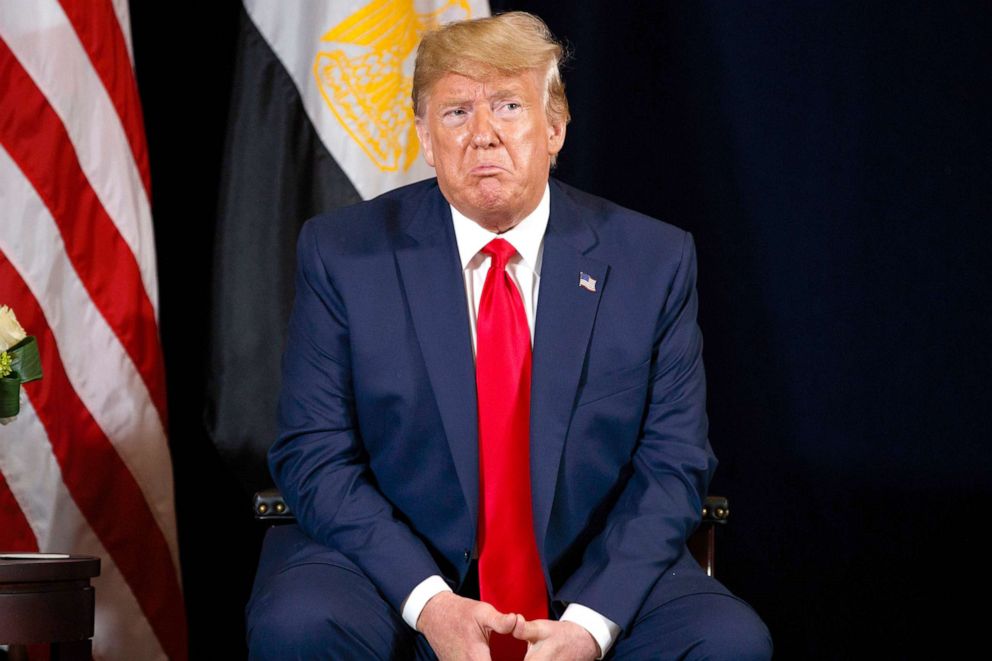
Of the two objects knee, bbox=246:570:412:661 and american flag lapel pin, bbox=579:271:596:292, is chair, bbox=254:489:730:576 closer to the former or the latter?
knee, bbox=246:570:412:661

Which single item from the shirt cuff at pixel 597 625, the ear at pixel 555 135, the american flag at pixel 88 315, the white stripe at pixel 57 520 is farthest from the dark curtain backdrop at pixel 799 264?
the shirt cuff at pixel 597 625

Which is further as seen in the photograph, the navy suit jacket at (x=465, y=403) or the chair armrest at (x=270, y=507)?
the chair armrest at (x=270, y=507)

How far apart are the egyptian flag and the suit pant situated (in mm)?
919

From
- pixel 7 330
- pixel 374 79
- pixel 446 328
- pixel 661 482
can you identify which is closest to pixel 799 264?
pixel 374 79

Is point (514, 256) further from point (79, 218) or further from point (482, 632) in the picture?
point (79, 218)

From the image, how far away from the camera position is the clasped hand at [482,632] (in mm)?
1866

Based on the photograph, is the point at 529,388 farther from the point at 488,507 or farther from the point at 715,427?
the point at 715,427

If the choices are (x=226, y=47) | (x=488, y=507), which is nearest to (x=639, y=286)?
(x=488, y=507)

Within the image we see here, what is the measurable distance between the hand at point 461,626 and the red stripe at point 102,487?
1.08m

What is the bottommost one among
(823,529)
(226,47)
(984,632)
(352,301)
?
(984,632)

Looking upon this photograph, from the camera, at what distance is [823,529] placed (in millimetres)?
3271

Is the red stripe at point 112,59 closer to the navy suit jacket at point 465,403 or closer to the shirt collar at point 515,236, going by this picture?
the navy suit jacket at point 465,403

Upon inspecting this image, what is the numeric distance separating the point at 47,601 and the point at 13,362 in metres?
0.40

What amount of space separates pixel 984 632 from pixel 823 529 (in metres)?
0.46
